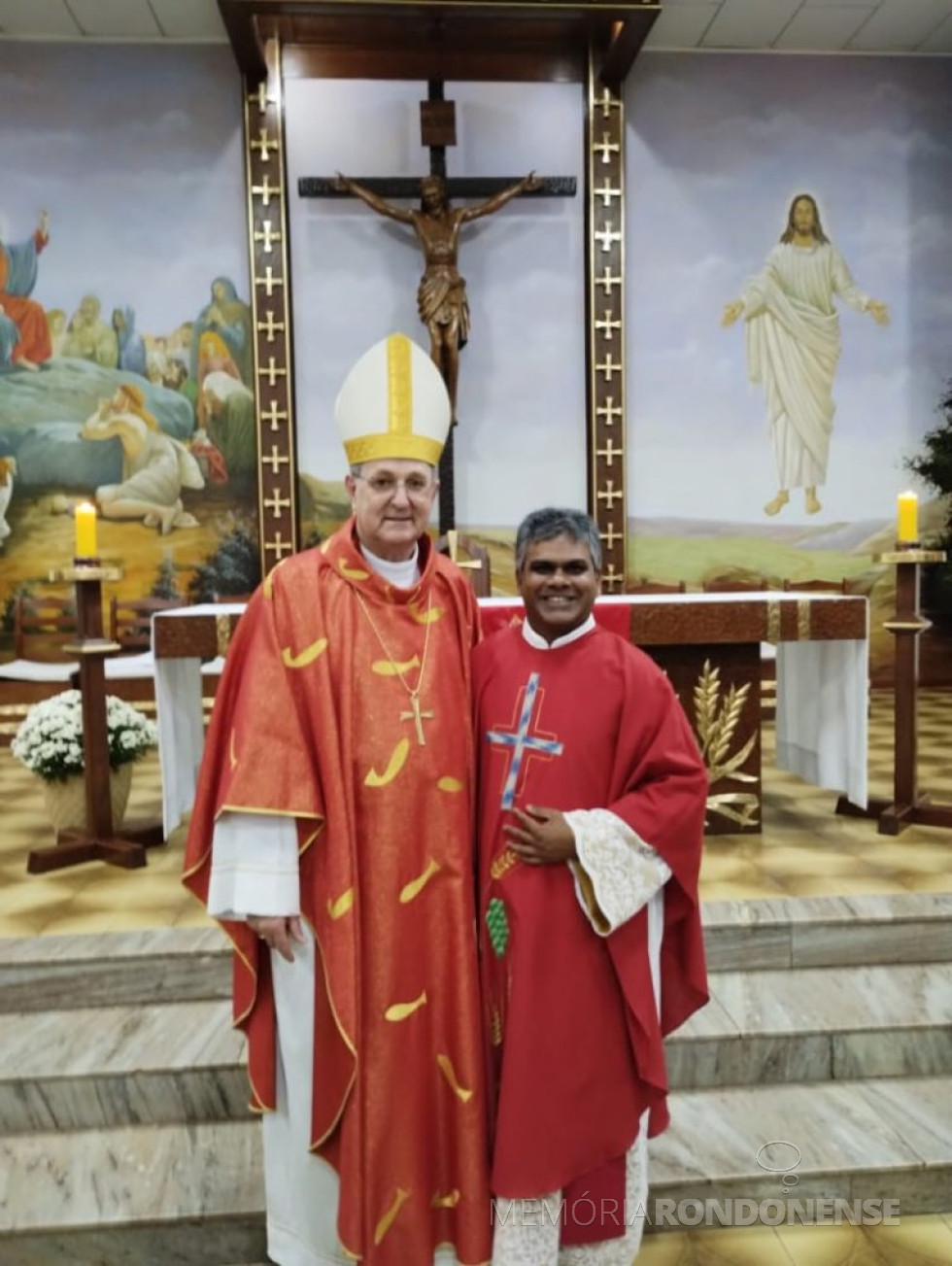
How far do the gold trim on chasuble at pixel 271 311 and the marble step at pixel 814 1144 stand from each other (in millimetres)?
5550

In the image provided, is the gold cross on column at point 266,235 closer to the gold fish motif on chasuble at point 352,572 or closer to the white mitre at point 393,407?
the white mitre at point 393,407

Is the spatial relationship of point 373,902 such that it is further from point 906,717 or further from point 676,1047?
point 906,717

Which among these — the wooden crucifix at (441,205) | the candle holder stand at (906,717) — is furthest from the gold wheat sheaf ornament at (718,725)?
the wooden crucifix at (441,205)

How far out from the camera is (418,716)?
6.70 ft

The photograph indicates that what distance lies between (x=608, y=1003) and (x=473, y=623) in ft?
2.70

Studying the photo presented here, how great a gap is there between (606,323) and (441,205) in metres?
1.47

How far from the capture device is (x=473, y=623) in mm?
2225

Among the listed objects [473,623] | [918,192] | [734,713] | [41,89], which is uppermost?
[41,89]

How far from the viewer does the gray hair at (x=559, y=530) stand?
192 centimetres

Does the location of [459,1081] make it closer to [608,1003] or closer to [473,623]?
[608,1003]

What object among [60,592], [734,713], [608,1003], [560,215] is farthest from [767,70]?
[608,1003]

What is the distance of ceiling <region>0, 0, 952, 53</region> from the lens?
703 cm

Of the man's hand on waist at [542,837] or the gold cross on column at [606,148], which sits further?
the gold cross on column at [606,148]

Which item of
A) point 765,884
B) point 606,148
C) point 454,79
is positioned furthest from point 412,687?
point 454,79
